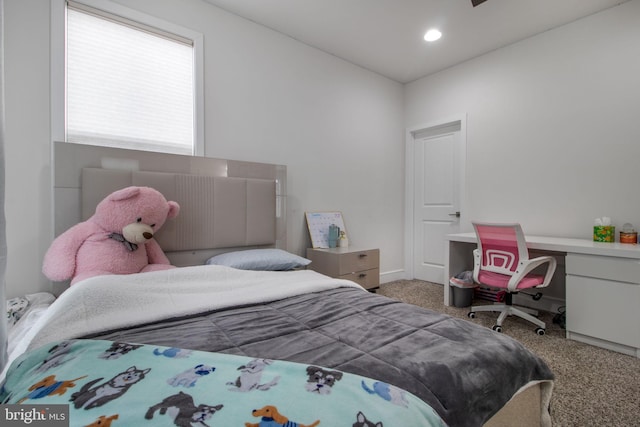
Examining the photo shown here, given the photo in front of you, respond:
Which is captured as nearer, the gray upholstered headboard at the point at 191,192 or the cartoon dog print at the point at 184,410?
the cartoon dog print at the point at 184,410

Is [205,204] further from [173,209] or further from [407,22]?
[407,22]

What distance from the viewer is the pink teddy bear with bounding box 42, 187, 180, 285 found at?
1.69 meters

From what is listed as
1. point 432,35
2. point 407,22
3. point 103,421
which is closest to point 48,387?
point 103,421

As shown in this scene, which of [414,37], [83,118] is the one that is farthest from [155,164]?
[414,37]

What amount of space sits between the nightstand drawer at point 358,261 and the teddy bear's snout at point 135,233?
5.55ft

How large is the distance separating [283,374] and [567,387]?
5.92 ft

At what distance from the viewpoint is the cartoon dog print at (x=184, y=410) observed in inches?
22.5

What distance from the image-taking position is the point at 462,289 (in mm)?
2930

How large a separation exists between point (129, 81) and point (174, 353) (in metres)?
2.24

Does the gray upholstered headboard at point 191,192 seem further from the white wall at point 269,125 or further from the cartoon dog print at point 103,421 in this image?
the cartoon dog print at point 103,421

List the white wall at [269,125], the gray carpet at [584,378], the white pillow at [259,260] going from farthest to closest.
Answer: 1. the white pillow at [259,260]
2. the white wall at [269,125]
3. the gray carpet at [584,378]

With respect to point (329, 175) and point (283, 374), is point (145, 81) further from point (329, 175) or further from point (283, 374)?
point (283, 374)

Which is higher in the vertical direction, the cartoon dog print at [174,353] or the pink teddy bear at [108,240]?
the pink teddy bear at [108,240]

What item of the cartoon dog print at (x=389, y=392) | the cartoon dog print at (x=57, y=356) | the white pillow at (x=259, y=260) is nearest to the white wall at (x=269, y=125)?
the white pillow at (x=259, y=260)
